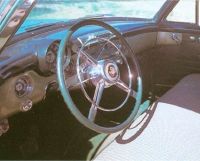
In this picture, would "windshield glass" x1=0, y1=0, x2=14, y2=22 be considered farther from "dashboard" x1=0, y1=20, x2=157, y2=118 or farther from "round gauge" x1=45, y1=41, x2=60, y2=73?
"round gauge" x1=45, y1=41, x2=60, y2=73

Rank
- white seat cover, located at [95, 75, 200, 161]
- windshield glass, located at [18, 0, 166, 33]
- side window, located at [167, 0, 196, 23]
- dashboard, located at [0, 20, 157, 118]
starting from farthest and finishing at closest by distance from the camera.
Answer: side window, located at [167, 0, 196, 23]
windshield glass, located at [18, 0, 166, 33]
dashboard, located at [0, 20, 157, 118]
white seat cover, located at [95, 75, 200, 161]

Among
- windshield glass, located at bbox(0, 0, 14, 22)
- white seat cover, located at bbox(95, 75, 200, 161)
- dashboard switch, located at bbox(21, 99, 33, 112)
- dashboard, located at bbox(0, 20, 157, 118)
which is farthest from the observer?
dashboard switch, located at bbox(21, 99, 33, 112)

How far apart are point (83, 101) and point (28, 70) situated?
0.69m

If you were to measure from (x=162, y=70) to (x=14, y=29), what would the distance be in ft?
7.17

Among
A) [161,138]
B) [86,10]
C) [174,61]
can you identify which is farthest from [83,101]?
[174,61]

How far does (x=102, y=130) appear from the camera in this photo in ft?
5.64

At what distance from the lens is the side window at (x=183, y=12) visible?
3.18m

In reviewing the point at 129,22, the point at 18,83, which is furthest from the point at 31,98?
the point at 129,22

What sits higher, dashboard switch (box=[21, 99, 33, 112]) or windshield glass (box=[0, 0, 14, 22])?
windshield glass (box=[0, 0, 14, 22])

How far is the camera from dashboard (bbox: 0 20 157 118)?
179 cm

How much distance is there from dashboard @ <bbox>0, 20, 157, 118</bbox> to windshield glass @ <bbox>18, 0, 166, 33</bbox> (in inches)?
6.4

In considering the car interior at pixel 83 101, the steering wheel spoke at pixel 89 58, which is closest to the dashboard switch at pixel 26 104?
the car interior at pixel 83 101

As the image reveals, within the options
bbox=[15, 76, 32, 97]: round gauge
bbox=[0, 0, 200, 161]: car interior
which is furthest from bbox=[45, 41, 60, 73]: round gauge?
bbox=[15, 76, 32, 97]: round gauge

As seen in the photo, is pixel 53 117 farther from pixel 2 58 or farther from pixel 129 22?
pixel 129 22
